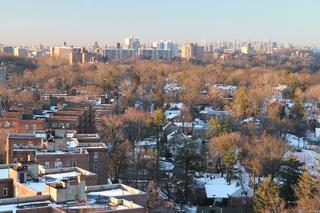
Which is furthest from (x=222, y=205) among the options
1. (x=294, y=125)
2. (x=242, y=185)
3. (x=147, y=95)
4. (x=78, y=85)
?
(x=78, y=85)

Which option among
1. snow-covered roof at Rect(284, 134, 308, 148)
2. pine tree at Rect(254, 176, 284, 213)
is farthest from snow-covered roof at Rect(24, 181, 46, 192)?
snow-covered roof at Rect(284, 134, 308, 148)

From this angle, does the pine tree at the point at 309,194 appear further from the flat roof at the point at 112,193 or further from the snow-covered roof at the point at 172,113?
the snow-covered roof at the point at 172,113

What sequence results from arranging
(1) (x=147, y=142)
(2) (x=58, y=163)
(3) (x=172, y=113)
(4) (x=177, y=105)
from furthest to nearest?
→ (4) (x=177, y=105)
(3) (x=172, y=113)
(1) (x=147, y=142)
(2) (x=58, y=163)

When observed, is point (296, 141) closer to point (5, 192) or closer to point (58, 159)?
point (58, 159)

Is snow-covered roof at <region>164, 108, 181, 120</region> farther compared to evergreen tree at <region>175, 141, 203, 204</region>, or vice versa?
snow-covered roof at <region>164, 108, 181, 120</region>

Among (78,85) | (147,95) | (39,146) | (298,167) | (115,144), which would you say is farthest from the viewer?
(78,85)

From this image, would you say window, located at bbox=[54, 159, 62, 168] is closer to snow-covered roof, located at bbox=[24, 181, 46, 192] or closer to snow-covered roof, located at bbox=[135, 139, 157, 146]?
snow-covered roof, located at bbox=[24, 181, 46, 192]

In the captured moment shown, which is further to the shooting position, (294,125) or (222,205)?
(294,125)

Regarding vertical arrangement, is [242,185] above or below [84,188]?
below

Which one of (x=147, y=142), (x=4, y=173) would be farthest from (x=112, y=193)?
(x=147, y=142)

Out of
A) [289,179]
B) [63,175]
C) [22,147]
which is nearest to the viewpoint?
[63,175]

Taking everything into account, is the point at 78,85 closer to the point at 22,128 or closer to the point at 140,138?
the point at 140,138
